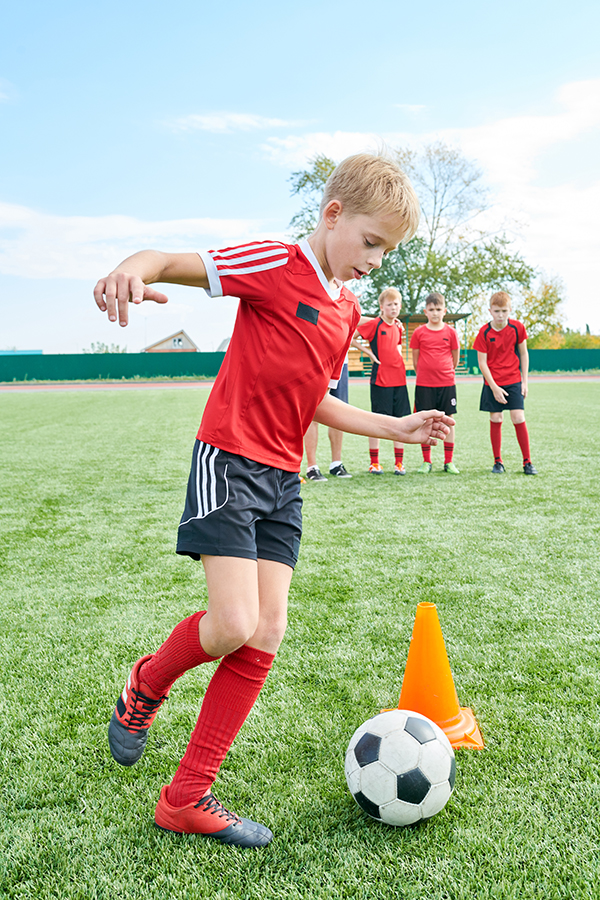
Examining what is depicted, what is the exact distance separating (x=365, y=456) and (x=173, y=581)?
546 cm

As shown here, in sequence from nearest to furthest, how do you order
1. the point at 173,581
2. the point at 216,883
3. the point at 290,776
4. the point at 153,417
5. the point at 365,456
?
1. the point at 216,883
2. the point at 290,776
3. the point at 173,581
4. the point at 365,456
5. the point at 153,417

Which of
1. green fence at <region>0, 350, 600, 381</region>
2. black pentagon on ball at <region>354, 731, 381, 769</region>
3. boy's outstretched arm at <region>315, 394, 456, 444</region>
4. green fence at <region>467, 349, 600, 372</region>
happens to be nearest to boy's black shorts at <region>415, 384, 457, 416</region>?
boy's outstretched arm at <region>315, 394, 456, 444</region>

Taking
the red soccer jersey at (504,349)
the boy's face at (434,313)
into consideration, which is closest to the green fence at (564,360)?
the red soccer jersey at (504,349)

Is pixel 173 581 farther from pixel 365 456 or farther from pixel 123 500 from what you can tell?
pixel 365 456

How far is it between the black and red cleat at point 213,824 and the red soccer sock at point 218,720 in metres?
0.02

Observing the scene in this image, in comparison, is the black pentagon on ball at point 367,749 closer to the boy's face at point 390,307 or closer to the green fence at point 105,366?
the boy's face at point 390,307

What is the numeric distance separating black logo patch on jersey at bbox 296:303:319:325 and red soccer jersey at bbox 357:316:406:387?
5.71 m

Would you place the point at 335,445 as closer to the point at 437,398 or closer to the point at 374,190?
the point at 437,398

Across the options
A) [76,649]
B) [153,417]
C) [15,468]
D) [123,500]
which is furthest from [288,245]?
[153,417]

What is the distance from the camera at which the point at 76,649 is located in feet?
9.91

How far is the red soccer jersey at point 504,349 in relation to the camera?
7402 mm

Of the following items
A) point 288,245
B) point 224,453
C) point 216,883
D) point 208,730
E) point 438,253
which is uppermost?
point 438,253

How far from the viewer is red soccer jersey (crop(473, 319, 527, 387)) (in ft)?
24.3

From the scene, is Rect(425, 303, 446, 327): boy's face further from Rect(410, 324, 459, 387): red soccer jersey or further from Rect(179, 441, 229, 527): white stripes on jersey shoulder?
Rect(179, 441, 229, 527): white stripes on jersey shoulder
